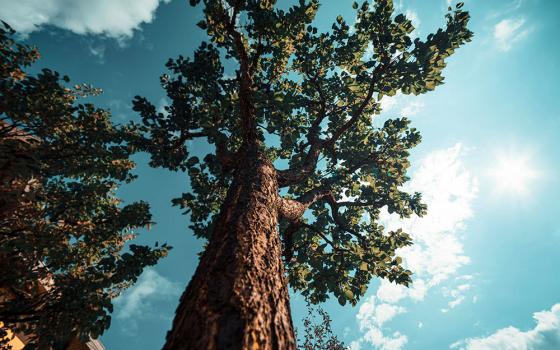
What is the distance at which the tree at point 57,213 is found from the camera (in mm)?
4848

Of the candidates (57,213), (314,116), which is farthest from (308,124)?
(57,213)

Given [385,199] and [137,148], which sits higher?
[385,199]

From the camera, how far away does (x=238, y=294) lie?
5.44 feet

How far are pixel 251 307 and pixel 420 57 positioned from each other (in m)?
7.51

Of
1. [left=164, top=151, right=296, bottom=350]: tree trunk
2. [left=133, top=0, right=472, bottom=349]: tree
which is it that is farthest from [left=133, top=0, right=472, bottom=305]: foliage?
[left=164, top=151, right=296, bottom=350]: tree trunk

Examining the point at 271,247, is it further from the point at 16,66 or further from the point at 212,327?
the point at 16,66

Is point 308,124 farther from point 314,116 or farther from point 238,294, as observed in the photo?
point 238,294

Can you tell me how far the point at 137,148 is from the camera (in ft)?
24.2

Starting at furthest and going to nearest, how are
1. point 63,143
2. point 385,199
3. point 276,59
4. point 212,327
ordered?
point 385,199
point 276,59
point 63,143
point 212,327

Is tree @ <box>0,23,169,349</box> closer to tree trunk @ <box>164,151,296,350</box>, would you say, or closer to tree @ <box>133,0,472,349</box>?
tree @ <box>133,0,472,349</box>

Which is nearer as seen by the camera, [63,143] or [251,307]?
[251,307]

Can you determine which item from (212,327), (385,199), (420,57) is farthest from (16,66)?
(385,199)

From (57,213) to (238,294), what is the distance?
7.28m

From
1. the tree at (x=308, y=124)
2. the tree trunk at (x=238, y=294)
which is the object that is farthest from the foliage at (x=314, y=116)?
the tree trunk at (x=238, y=294)
